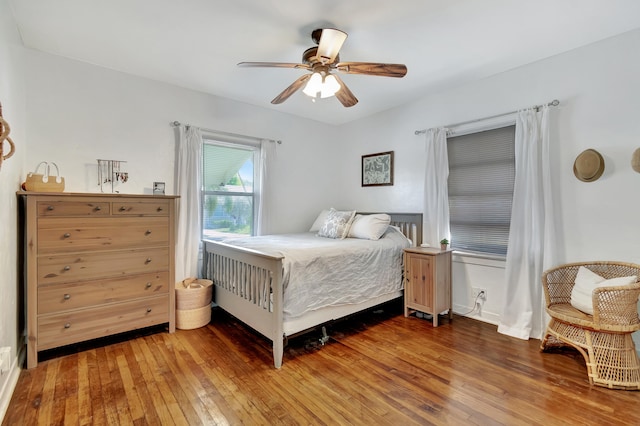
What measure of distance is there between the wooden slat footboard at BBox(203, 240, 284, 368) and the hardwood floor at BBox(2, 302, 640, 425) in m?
0.23

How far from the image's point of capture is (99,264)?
243cm

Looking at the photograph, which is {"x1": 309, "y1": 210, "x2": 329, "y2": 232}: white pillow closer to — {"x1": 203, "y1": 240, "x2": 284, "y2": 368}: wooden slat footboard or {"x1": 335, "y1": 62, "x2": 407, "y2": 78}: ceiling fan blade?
{"x1": 203, "y1": 240, "x2": 284, "y2": 368}: wooden slat footboard

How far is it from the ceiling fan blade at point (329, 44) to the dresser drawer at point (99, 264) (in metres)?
2.10

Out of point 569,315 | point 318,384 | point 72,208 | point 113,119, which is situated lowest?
point 318,384

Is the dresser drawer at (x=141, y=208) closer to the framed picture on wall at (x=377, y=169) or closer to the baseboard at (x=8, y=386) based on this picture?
the baseboard at (x=8, y=386)

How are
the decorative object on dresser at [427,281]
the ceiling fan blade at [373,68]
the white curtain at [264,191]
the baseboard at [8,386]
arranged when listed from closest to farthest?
the baseboard at [8,386] < the ceiling fan blade at [373,68] < the decorative object on dresser at [427,281] < the white curtain at [264,191]

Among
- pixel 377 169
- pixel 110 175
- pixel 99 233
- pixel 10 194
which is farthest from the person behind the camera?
pixel 377 169

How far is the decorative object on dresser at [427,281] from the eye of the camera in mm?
2926

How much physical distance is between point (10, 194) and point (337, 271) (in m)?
2.32

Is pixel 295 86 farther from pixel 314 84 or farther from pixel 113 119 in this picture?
pixel 113 119

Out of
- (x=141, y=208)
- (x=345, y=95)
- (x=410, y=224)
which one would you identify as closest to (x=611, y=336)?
(x=410, y=224)

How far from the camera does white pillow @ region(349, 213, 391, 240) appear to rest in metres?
3.27

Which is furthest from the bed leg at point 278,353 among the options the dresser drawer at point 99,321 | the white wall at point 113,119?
the white wall at point 113,119

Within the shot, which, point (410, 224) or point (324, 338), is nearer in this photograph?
point (324, 338)
